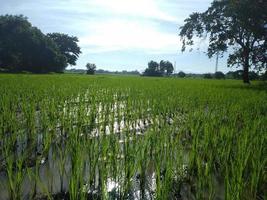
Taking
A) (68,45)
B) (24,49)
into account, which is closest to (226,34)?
(24,49)

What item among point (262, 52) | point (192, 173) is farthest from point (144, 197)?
point (262, 52)

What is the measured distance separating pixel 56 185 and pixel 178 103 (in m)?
5.48

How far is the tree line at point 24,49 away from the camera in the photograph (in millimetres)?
36956

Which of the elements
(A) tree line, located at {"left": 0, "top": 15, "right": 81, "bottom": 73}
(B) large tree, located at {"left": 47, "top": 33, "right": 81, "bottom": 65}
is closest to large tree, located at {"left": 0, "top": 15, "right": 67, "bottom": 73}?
(A) tree line, located at {"left": 0, "top": 15, "right": 81, "bottom": 73}

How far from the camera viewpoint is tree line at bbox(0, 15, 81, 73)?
37.0 m

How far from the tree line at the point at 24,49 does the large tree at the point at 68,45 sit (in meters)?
16.8

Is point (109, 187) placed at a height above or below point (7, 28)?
below

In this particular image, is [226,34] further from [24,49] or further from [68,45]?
[68,45]

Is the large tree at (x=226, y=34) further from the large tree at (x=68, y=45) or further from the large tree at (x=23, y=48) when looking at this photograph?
the large tree at (x=68, y=45)

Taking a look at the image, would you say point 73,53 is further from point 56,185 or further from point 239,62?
point 56,185

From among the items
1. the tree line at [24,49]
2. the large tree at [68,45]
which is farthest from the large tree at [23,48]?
the large tree at [68,45]

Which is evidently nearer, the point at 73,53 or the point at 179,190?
the point at 179,190

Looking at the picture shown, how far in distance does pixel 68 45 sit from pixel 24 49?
2292cm

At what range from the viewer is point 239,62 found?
24.4 metres
